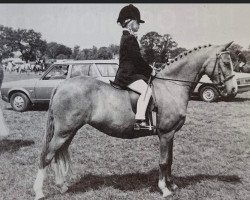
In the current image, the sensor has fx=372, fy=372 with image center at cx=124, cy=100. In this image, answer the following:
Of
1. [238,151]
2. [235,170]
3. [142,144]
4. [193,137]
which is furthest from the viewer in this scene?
[193,137]

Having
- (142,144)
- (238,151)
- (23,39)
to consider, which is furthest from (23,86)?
(23,39)

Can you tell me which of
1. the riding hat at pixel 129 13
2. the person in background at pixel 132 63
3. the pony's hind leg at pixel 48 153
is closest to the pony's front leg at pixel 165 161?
the person in background at pixel 132 63

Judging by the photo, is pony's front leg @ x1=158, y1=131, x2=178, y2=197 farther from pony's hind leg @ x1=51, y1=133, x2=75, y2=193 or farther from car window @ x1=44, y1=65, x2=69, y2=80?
car window @ x1=44, y1=65, x2=69, y2=80

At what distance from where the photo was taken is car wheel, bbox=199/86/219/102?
52.7 feet

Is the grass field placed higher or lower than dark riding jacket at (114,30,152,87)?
lower

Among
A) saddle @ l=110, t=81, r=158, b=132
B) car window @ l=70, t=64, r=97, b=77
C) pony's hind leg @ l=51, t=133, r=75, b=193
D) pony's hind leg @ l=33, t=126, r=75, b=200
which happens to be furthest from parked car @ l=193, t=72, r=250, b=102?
pony's hind leg @ l=33, t=126, r=75, b=200

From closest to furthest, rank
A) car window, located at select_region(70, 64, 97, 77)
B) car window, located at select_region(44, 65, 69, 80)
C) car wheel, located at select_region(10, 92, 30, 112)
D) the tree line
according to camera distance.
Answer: the tree line < car window, located at select_region(70, 64, 97, 77) < car window, located at select_region(44, 65, 69, 80) < car wheel, located at select_region(10, 92, 30, 112)

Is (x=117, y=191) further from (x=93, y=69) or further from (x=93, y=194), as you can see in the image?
(x=93, y=69)

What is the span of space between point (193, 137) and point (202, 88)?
703cm

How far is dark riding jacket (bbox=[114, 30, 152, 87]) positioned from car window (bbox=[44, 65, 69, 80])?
25.1 feet

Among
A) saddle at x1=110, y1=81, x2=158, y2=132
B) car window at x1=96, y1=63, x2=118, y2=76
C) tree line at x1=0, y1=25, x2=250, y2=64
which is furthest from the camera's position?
car window at x1=96, y1=63, x2=118, y2=76

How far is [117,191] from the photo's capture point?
5.98 metres

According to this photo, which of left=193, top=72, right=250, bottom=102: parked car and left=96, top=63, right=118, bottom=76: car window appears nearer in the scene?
left=96, top=63, right=118, bottom=76: car window

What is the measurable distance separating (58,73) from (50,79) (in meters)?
0.37
